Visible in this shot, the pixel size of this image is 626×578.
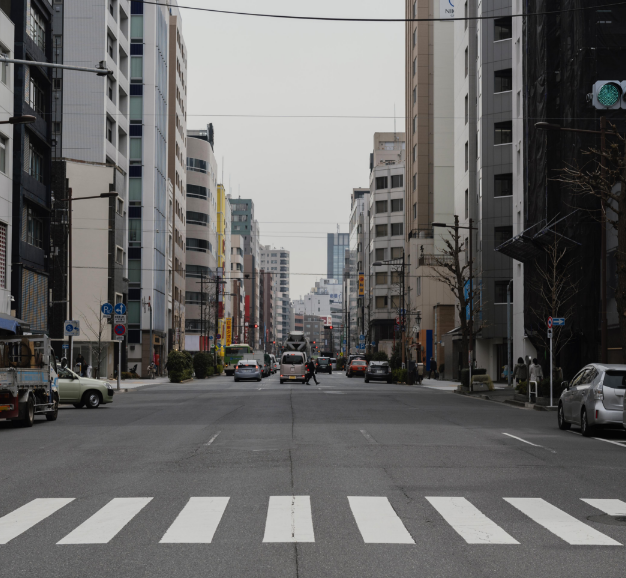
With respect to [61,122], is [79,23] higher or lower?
higher

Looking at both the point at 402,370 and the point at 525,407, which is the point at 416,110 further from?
the point at 525,407

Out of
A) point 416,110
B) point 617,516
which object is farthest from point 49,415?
point 416,110

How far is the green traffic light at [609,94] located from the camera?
23625 mm

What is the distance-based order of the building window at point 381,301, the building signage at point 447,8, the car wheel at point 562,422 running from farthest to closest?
1. the building window at point 381,301
2. the building signage at point 447,8
3. the car wheel at point 562,422

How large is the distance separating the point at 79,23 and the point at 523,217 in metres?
38.3

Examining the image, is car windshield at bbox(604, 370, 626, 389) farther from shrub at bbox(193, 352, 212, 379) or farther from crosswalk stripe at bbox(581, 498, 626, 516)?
shrub at bbox(193, 352, 212, 379)

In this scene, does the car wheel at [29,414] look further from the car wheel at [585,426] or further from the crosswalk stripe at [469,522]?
the crosswalk stripe at [469,522]

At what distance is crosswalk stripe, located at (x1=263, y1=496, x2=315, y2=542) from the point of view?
8.48 m

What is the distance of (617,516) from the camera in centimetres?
986

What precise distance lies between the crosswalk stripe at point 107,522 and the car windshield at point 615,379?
12158 mm

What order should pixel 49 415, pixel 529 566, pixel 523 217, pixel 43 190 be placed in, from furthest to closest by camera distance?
pixel 523 217
pixel 43 190
pixel 49 415
pixel 529 566

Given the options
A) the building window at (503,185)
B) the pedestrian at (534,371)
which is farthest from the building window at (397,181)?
the pedestrian at (534,371)

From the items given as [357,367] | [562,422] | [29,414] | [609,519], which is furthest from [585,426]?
[357,367]

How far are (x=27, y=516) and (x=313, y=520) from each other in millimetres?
3062
